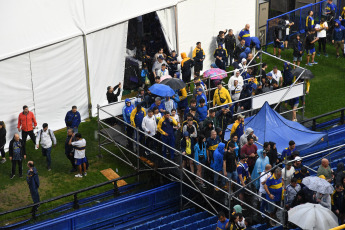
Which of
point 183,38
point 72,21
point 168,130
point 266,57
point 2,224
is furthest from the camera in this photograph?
point 266,57

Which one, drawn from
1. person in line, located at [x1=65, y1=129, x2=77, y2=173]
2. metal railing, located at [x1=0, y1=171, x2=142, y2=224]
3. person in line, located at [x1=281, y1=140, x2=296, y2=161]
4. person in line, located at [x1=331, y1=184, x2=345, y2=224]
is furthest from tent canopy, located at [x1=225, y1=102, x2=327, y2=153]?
person in line, located at [x1=65, y1=129, x2=77, y2=173]

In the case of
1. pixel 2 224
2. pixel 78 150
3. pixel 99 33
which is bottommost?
pixel 2 224

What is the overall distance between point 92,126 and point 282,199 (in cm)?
825

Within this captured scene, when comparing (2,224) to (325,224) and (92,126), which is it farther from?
(325,224)

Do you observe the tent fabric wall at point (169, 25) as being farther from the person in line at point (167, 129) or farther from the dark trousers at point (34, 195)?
the dark trousers at point (34, 195)

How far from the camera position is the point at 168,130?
60.6 ft

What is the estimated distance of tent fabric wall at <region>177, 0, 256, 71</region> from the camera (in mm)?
24359

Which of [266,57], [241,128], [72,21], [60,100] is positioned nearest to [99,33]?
[72,21]

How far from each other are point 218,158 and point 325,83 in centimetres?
961

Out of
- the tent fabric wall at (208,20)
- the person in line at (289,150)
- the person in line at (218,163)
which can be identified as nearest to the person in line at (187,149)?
the person in line at (218,163)

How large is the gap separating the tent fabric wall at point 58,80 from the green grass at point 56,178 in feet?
3.00

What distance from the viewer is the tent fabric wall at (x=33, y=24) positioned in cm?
1966

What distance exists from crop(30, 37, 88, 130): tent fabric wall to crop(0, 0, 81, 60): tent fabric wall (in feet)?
1.09

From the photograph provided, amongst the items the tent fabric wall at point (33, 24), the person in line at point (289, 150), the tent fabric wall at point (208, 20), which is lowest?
the person in line at point (289, 150)
